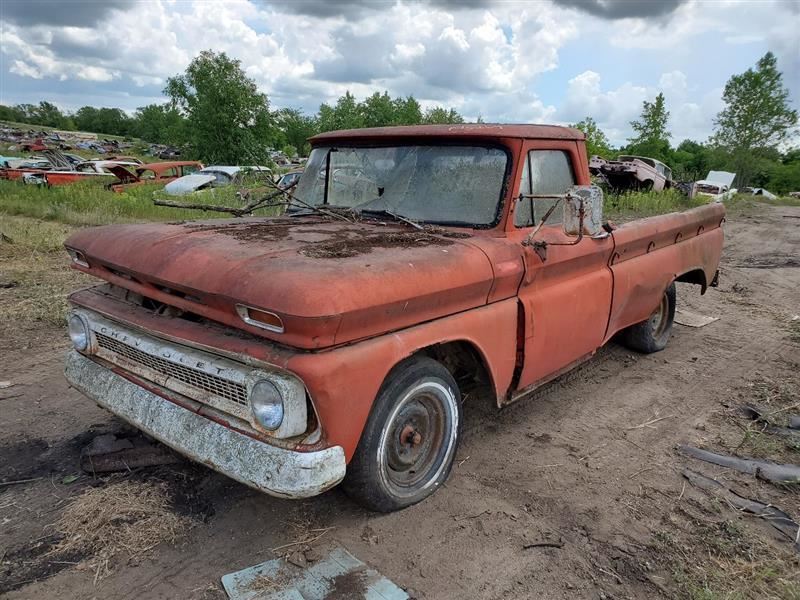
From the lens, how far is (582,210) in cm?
294

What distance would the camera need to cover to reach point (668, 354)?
5336 mm

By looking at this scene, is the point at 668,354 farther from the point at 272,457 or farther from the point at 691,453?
the point at 272,457

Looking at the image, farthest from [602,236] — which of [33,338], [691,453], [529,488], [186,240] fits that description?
[33,338]

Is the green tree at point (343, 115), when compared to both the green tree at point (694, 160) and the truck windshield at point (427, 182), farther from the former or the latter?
the truck windshield at point (427, 182)

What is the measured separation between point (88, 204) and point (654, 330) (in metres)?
13.1

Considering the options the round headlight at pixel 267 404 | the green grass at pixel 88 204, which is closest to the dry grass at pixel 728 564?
the round headlight at pixel 267 404

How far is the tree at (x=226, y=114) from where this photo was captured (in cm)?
2639

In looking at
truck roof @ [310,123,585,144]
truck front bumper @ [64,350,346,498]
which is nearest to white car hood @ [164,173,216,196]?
truck roof @ [310,123,585,144]

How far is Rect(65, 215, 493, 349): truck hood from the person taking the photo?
222 cm

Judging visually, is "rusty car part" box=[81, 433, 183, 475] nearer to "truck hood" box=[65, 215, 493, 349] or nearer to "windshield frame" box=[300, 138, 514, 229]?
"truck hood" box=[65, 215, 493, 349]

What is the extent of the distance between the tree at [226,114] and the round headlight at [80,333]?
23897 mm

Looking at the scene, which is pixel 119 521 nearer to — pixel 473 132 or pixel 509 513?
pixel 509 513

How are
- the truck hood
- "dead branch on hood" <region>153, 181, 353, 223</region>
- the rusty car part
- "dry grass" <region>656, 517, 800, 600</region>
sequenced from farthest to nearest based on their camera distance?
"dead branch on hood" <region>153, 181, 353, 223</region> < the rusty car part < "dry grass" <region>656, 517, 800, 600</region> < the truck hood

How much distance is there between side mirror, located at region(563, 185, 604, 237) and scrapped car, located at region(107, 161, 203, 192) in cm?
1678
